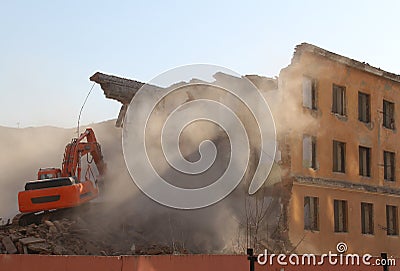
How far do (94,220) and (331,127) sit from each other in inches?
441

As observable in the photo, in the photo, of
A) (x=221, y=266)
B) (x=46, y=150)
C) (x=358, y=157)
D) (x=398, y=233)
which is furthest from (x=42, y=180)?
(x=46, y=150)

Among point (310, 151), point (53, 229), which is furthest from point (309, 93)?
point (53, 229)

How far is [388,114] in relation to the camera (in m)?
30.4

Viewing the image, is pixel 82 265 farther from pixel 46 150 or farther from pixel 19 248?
pixel 46 150

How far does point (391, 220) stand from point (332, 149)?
559 centimetres

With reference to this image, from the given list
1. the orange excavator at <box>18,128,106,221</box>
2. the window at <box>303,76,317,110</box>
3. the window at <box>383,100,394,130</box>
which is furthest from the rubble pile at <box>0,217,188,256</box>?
the window at <box>383,100,394,130</box>

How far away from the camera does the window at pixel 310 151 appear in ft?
84.2

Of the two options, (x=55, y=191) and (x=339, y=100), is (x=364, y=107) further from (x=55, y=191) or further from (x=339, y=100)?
(x=55, y=191)

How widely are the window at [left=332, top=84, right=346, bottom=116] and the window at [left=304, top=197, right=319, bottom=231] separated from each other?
4477mm

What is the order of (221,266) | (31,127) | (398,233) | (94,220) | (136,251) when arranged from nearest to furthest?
(221,266), (136,251), (94,220), (398,233), (31,127)

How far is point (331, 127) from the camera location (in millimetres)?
26734

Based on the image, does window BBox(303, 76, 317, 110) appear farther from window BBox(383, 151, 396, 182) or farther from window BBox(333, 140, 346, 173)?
window BBox(383, 151, 396, 182)

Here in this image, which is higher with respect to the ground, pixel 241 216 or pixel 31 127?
pixel 31 127

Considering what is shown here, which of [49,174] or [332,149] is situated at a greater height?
[332,149]
